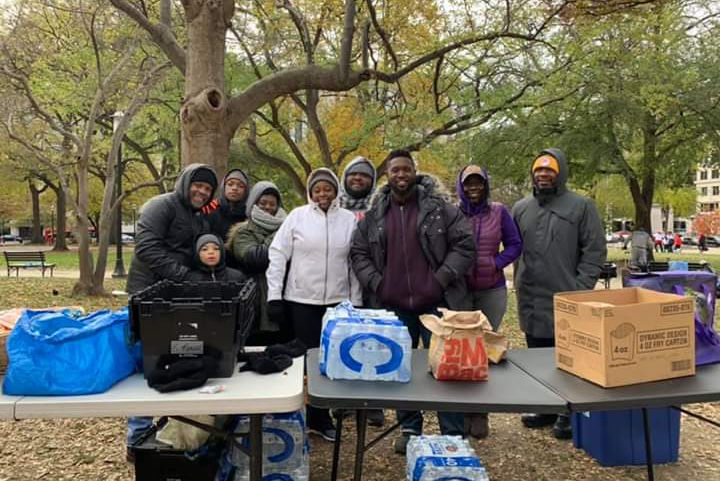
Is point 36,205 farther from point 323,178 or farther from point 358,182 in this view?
point 323,178

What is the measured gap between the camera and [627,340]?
2.37 metres

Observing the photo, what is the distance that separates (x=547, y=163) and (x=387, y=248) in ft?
4.09

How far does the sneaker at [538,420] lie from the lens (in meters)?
4.00

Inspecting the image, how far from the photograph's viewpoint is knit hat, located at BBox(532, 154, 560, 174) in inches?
141

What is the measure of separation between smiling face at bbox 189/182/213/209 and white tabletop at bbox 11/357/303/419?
1.47 m

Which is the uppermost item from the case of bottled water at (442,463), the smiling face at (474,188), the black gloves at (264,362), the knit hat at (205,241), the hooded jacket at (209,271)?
the smiling face at (474,188)

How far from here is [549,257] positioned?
3.59 m

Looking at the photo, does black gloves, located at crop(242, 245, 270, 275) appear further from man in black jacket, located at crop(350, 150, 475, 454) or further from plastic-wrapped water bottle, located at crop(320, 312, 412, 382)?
plastic-wrapped water bottle, located at crop(320, 312, 412, 382)

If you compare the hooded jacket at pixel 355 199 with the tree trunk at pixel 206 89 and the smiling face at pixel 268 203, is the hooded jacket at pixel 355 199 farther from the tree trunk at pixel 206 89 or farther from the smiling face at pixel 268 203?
the tree trunk at pixel 206 89

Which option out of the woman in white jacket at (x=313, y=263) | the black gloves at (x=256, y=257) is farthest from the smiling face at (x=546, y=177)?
the black gloves at (x=256, y=257)

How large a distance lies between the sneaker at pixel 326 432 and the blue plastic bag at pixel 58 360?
5.95ft

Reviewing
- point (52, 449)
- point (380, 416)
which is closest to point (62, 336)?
point (52, 449)

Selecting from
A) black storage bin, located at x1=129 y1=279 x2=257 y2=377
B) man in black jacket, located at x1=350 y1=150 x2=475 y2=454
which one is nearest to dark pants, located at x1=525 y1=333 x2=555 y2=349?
man in black jacket, located at x1=350 y1=150 x2=475 y2=454

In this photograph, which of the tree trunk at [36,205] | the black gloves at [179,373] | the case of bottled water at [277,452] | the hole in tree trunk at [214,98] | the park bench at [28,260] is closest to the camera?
the black gloves at [179,373]
